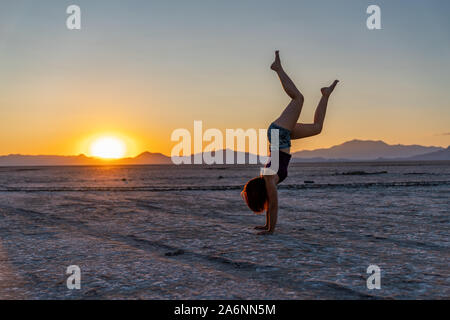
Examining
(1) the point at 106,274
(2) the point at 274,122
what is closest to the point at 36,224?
(1) the point at 106,274

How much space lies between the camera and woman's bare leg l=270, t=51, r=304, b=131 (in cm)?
677

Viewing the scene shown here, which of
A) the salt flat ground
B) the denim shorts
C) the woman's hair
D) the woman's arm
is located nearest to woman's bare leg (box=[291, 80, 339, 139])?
the denim shorts

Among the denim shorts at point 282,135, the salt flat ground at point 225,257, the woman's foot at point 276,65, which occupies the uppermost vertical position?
the woman's foot at point 276,65

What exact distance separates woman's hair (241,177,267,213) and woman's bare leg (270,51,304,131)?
132cm

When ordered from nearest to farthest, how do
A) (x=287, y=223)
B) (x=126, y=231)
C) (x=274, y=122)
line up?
(x=274, y=122)
(x=126, y=231)
(x=287, y=223)

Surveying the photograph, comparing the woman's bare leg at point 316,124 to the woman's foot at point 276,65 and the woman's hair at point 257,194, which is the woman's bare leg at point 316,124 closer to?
the woman's foot at point 276,65

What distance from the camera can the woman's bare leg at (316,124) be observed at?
6914mm

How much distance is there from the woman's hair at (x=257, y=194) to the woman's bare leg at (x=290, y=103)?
1322mm

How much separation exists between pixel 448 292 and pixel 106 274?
4.01 meters

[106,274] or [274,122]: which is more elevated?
[274,122]

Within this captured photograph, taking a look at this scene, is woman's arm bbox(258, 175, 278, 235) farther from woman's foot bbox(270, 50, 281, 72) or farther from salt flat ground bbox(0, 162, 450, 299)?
woman's foot bbox(270, 50, 281, 72)

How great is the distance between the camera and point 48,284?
15.2ft

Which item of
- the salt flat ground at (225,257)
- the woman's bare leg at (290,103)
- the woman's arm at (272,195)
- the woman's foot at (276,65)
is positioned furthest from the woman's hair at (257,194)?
the woman's foot at (276,65)

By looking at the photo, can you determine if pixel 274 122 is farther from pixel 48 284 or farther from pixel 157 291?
pixel 48 284
